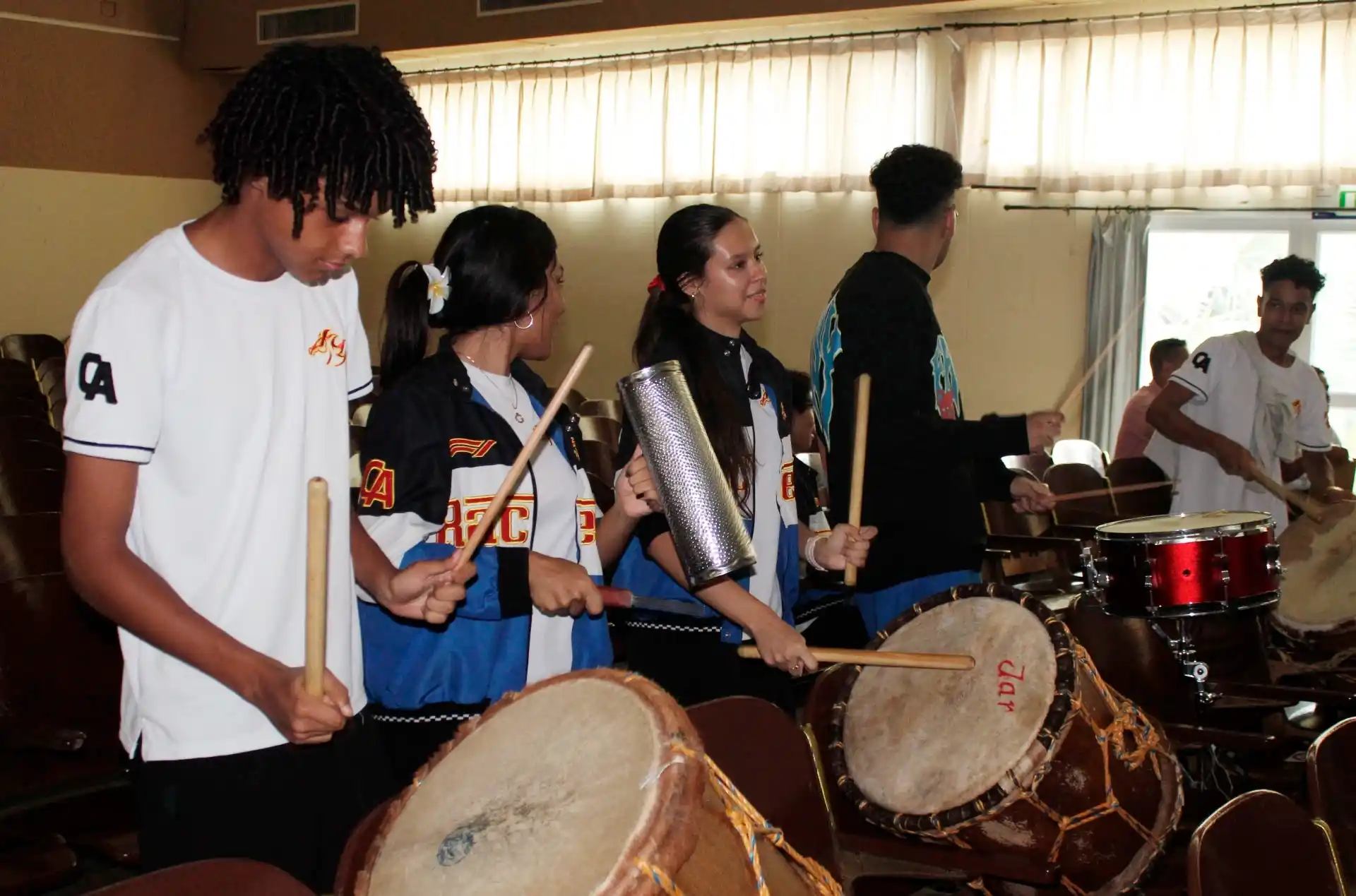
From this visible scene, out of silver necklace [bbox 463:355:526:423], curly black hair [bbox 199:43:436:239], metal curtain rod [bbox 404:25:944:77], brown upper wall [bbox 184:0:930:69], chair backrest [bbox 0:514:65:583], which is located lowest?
chair backrest [bbox 0:514:65:583]

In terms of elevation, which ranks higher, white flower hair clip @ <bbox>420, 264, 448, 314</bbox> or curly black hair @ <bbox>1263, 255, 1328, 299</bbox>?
curly black hair @ <bbox>1263, 255, 1328, 299</bbox>

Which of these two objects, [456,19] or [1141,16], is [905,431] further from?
[456,19]

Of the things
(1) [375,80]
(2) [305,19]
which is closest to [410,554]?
(1) [375,80]

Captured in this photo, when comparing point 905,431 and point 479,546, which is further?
point 905,431

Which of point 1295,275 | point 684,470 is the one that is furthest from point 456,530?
point 1295,275

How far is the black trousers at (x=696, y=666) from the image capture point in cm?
245

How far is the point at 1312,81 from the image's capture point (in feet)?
21.5

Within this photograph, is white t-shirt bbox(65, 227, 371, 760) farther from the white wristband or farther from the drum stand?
the drum stand

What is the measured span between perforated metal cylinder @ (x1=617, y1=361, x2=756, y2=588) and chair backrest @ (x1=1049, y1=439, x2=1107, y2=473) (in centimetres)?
475

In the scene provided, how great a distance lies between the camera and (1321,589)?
3.95 m

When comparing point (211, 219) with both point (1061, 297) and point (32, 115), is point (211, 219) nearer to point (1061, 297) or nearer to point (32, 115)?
point (1061, 297)

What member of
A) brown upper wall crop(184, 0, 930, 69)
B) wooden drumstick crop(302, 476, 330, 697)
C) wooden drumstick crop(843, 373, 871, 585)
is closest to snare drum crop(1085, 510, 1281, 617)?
wooden drumstick crop(843, 373, 871, 585)

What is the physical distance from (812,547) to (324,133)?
4.46ft

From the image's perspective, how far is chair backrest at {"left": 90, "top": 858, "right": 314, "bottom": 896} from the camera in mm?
1245
